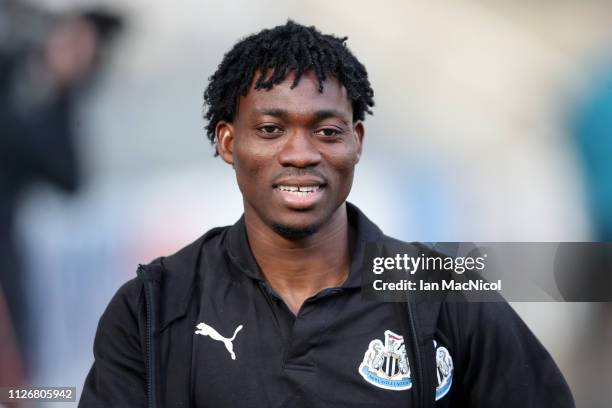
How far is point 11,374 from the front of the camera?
253cm

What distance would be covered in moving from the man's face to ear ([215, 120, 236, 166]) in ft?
0.27

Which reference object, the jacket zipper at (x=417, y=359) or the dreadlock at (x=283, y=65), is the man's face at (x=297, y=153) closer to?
the dreadlock at (x=283, y=65)

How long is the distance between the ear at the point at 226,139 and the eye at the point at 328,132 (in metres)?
0.23

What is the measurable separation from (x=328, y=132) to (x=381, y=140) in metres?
0.63

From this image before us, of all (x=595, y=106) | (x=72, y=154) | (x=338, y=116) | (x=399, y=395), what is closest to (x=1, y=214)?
(x=72, y=154)

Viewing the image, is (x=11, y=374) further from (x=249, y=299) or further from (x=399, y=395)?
(x=399, y=395)

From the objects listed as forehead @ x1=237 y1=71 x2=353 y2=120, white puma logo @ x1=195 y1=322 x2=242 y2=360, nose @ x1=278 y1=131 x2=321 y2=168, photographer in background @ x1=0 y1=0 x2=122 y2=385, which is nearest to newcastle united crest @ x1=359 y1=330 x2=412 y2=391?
white puma logo @ x1=195 y1=322 x2=242 y2=360

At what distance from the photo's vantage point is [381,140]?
2602 mm

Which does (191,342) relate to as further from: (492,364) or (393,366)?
(492,364)

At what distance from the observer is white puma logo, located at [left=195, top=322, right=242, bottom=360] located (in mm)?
1946

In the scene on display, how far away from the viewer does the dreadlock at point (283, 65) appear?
2.00 meters

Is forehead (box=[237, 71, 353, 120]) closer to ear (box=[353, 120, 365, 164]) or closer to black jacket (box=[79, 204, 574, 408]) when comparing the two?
ear (box=[353, 120, 365, 164])

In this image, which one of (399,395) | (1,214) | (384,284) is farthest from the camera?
(1,214)

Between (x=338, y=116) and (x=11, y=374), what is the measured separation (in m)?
1.24
